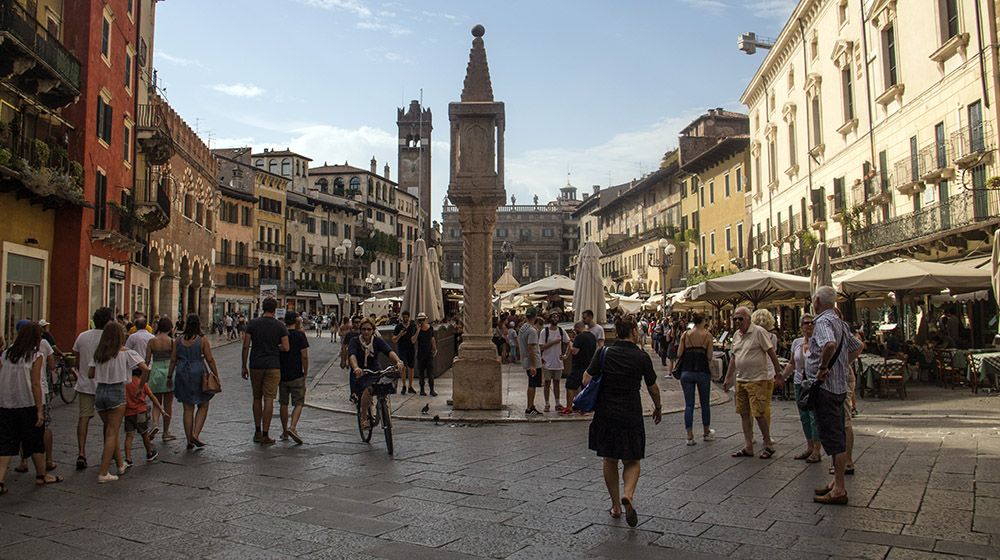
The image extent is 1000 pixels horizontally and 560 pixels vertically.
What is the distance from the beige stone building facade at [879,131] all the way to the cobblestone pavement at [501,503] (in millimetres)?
12176

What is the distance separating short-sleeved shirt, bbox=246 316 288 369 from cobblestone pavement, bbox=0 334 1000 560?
99 cm

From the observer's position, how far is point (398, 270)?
94.6 metres

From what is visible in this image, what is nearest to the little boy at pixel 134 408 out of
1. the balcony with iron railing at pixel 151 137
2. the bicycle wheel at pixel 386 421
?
the bicycle wheel at pixel 386 421

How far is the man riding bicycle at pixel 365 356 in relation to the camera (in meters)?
9.42

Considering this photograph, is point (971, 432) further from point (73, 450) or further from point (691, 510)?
point (73, 450)

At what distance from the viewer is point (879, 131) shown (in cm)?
2562

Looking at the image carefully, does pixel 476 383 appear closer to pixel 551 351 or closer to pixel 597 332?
pixel 551 351

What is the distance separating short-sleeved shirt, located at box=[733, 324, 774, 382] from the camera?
8.45m

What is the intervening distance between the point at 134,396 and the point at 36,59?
13427 mm

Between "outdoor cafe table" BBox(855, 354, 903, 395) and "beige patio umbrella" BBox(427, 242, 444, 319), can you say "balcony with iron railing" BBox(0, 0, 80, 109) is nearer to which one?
"beige patio umbrella" BBox(427, 242, 444, 319)

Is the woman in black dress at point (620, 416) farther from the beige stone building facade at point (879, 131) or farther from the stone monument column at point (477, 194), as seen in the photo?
the beige stone building facade at point (879, 131)

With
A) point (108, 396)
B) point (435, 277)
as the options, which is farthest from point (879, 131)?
point (108, 396)

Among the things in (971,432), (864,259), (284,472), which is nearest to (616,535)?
(284,472)

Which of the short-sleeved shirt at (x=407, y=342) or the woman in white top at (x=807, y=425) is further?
the short-sleeved shirt at (x=407, y=342)
